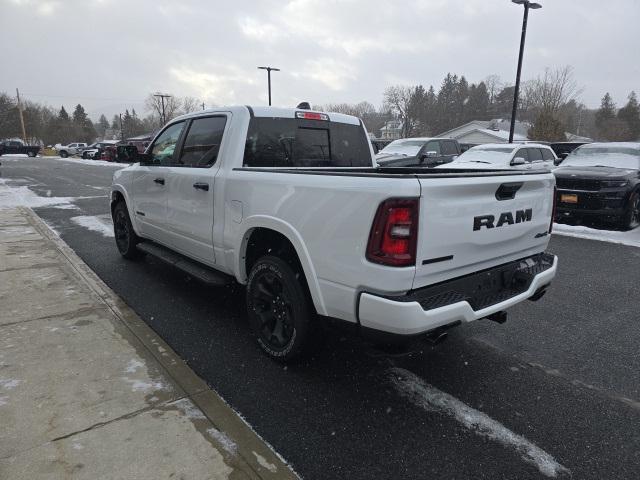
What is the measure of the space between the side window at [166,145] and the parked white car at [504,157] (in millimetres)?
8123

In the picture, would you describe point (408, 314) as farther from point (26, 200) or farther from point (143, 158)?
point (26, 200)

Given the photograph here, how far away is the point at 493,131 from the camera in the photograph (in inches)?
2288

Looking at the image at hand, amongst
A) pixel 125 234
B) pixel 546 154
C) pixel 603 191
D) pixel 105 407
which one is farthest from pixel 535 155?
pixel 105 407

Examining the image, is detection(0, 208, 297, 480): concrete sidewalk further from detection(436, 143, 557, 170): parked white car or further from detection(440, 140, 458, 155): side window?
detection(440, 140, 458, 155): side window

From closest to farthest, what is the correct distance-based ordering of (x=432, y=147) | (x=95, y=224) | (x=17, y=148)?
(x=95, y=224)
(x=432, y=147)
(x=17, y=148)

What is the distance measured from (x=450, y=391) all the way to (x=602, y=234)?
6.66 meters

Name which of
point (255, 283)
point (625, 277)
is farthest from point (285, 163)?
point (625, 277)

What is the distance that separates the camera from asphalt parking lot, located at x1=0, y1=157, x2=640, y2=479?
236 centimetres

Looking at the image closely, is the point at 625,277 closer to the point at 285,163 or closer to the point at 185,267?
the point at 285,163

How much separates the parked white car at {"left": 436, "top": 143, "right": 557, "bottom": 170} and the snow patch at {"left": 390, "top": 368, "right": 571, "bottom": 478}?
9092 mm

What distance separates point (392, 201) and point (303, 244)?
28.2 inches

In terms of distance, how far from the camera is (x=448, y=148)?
53.8 feet

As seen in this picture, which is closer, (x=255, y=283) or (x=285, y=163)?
(x=255, y=283)

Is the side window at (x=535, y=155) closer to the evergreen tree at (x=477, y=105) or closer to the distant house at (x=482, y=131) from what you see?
the distant house at (x=482, y=131)
